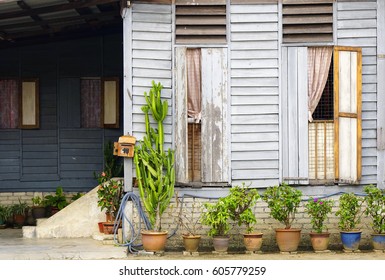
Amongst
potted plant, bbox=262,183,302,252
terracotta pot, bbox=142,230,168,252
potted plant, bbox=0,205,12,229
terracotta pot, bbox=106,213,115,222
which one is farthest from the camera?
potted plant, bbox=0,205,12,229

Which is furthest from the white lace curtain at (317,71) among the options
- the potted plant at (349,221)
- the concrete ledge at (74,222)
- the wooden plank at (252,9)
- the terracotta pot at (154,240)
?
the concrete ledge at (74,222)

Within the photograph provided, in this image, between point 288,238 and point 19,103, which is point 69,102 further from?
point 288,238

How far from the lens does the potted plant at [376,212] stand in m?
14.6

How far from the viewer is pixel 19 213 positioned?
17.6 meters

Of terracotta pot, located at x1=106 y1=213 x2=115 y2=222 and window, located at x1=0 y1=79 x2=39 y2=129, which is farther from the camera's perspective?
window, located at x1=0 y1=79 x2=39 y2=129

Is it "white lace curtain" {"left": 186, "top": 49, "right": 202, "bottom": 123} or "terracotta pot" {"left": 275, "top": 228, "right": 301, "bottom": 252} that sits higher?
"white lace curtain" {"left": 186, "top": 49, "right": 202, "bottom": 123}

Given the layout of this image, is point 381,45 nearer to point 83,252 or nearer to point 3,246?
point 83,252

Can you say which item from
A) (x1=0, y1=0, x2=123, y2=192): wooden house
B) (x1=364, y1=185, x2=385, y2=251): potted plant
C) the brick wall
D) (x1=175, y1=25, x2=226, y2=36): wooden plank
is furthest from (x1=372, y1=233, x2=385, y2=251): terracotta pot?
(x1=0, y1=0, x2=123, y2=192): wooden house

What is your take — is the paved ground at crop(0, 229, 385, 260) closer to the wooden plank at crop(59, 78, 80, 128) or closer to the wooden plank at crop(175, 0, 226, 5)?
the wooden plank at crop(59, 78, 80, 128)

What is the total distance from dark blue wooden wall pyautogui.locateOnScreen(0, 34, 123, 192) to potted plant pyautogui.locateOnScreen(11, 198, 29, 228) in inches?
20.8

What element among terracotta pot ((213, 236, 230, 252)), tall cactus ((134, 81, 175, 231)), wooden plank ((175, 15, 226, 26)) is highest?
wooden plank ((175, 15, 226, 26))

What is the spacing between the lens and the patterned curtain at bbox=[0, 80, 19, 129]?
18109 millimetres
